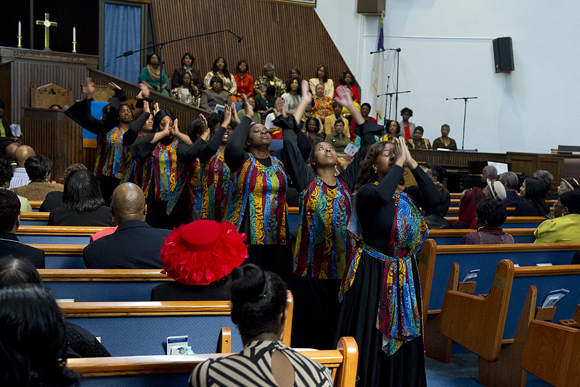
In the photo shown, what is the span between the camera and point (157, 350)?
1.98 meters

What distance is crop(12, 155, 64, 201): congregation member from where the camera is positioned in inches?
164

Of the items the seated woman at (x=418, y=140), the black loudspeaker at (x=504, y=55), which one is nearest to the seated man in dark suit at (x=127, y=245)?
the seated woman at (x=418, y=140)

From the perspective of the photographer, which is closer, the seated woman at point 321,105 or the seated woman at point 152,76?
the seated woman at point 152,76

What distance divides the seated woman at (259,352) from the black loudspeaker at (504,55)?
10863 mm

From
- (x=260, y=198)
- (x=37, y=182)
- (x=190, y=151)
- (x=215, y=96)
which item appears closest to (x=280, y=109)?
(x=260, y=198)

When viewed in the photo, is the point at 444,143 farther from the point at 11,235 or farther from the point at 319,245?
the point at 11,235

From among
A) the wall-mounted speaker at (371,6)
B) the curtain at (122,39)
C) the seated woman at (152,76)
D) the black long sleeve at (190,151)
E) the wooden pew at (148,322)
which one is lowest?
the wooden pew at (148,322)

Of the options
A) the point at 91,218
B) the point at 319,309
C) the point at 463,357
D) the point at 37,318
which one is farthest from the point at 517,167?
the point at 37,318

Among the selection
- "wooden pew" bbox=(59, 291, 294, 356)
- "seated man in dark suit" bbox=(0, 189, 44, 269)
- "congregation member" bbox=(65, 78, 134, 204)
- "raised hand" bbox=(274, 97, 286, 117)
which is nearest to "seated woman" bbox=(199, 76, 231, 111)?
"congregation member" bbox=(65, 78, 134, 204)

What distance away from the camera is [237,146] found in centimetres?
336

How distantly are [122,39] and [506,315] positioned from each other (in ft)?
30.0

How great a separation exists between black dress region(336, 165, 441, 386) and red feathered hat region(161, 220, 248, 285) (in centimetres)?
66

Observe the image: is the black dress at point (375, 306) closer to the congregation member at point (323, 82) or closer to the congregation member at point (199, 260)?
the congregation member at point (199, 260)

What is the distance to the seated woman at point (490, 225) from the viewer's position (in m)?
3.50
